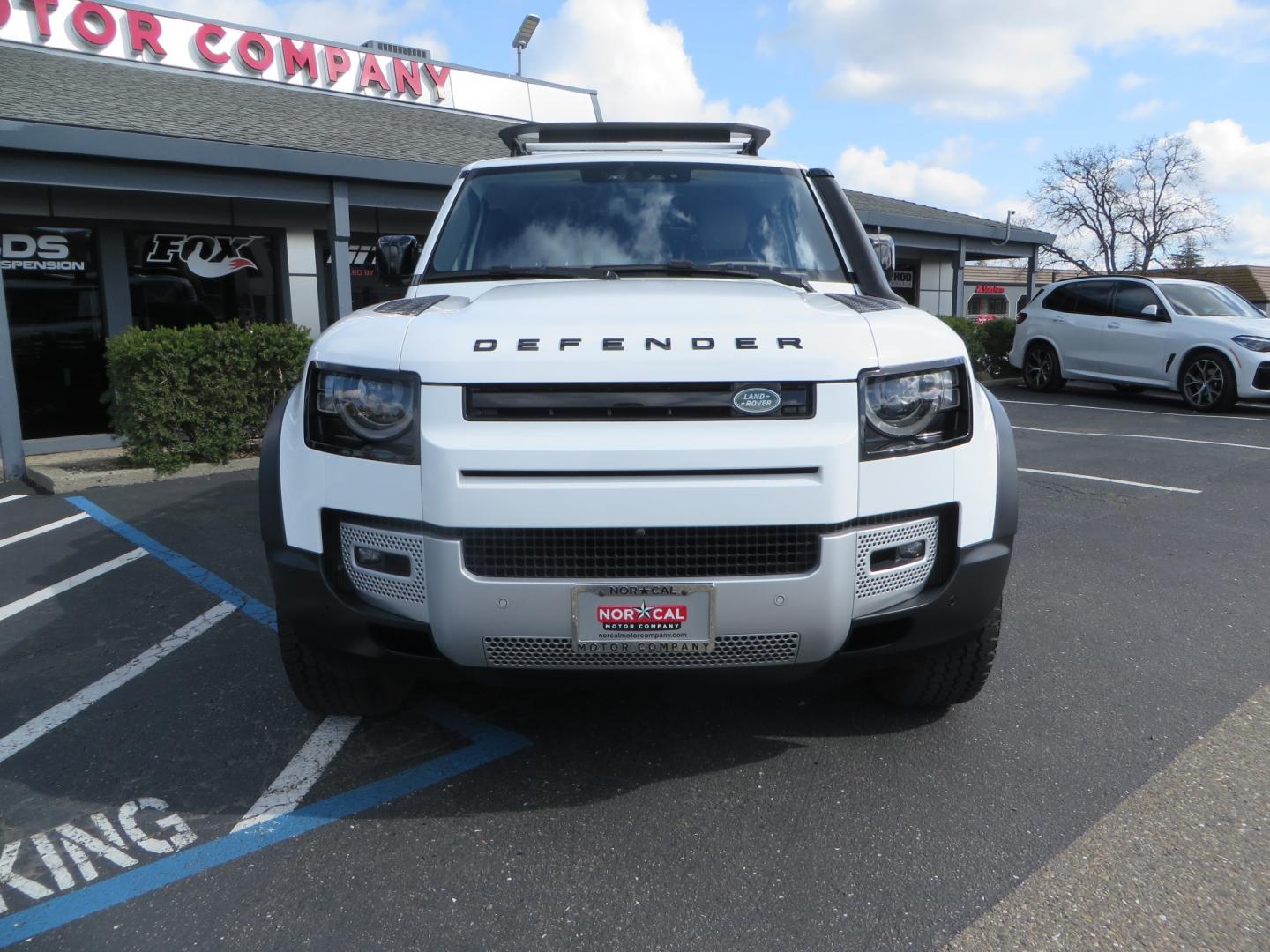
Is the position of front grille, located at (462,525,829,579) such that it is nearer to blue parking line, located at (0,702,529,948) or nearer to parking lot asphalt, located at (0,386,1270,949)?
parking lot asphalt, located at (0,386,1270,949)

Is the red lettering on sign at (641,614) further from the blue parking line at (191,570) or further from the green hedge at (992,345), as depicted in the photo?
the green hedge at (992,345)

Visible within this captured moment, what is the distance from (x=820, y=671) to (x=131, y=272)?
11063mm

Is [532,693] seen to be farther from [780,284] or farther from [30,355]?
[30,355]

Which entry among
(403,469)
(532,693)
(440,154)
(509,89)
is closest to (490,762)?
(532,693)

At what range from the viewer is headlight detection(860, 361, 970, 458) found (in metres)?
2.41

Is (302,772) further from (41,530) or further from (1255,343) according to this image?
(1255,343)

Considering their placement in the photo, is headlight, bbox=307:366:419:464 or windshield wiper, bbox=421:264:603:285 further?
windshield wiper, bbox=421:264:603:285

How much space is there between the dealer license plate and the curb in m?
5.95

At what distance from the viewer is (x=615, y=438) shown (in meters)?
2.31

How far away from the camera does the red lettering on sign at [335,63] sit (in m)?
15.7

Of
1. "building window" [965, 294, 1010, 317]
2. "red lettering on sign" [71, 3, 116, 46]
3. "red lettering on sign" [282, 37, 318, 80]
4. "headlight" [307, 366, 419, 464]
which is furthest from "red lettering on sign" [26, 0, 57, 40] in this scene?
"building window" [965, 294, 1010, 317]

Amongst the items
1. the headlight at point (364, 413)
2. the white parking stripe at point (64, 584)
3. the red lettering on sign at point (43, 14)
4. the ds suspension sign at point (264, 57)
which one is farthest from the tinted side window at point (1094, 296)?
the red lettering on sign at point (43, 14)

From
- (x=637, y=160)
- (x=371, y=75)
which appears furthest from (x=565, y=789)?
(x=371, y=75)

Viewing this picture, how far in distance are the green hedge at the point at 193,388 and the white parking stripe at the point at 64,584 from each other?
9.39ft
